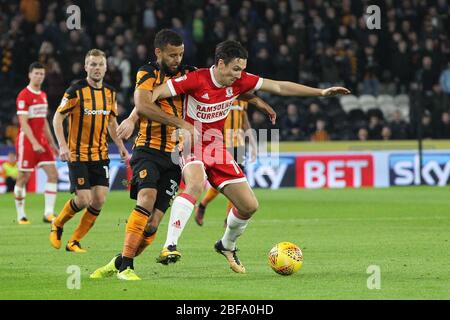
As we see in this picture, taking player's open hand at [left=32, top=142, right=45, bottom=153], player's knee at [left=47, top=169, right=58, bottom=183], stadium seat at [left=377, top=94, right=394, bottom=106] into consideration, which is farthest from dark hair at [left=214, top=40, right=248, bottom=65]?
stadium seat at [left=377, top=94, right=394, bottom=106]

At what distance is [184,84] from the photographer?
30.2ft

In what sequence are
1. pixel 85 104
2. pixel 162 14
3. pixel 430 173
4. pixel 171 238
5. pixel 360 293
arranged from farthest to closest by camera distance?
pixel 162 14
pixel 430 173
pixel 85 104
pixel 171 238
pixel 360 293

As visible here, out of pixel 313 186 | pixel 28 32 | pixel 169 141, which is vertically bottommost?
pixel 313 186

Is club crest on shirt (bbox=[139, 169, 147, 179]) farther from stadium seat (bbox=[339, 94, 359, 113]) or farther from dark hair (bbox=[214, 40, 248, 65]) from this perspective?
stadium seat (bbox=[339, 94, 359, 113])

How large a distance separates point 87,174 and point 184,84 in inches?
129

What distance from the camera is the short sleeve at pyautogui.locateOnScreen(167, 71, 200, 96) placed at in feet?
30.1

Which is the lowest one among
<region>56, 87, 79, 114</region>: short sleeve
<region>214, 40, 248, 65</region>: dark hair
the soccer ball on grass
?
the soccer ball on grass

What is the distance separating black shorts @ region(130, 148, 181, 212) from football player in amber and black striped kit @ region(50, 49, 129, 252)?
Result: 2.41m

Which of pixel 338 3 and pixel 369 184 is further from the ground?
pixel 338 3

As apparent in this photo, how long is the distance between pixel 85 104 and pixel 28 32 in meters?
13.6

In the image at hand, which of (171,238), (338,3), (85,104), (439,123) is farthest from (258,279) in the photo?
(338,3)
